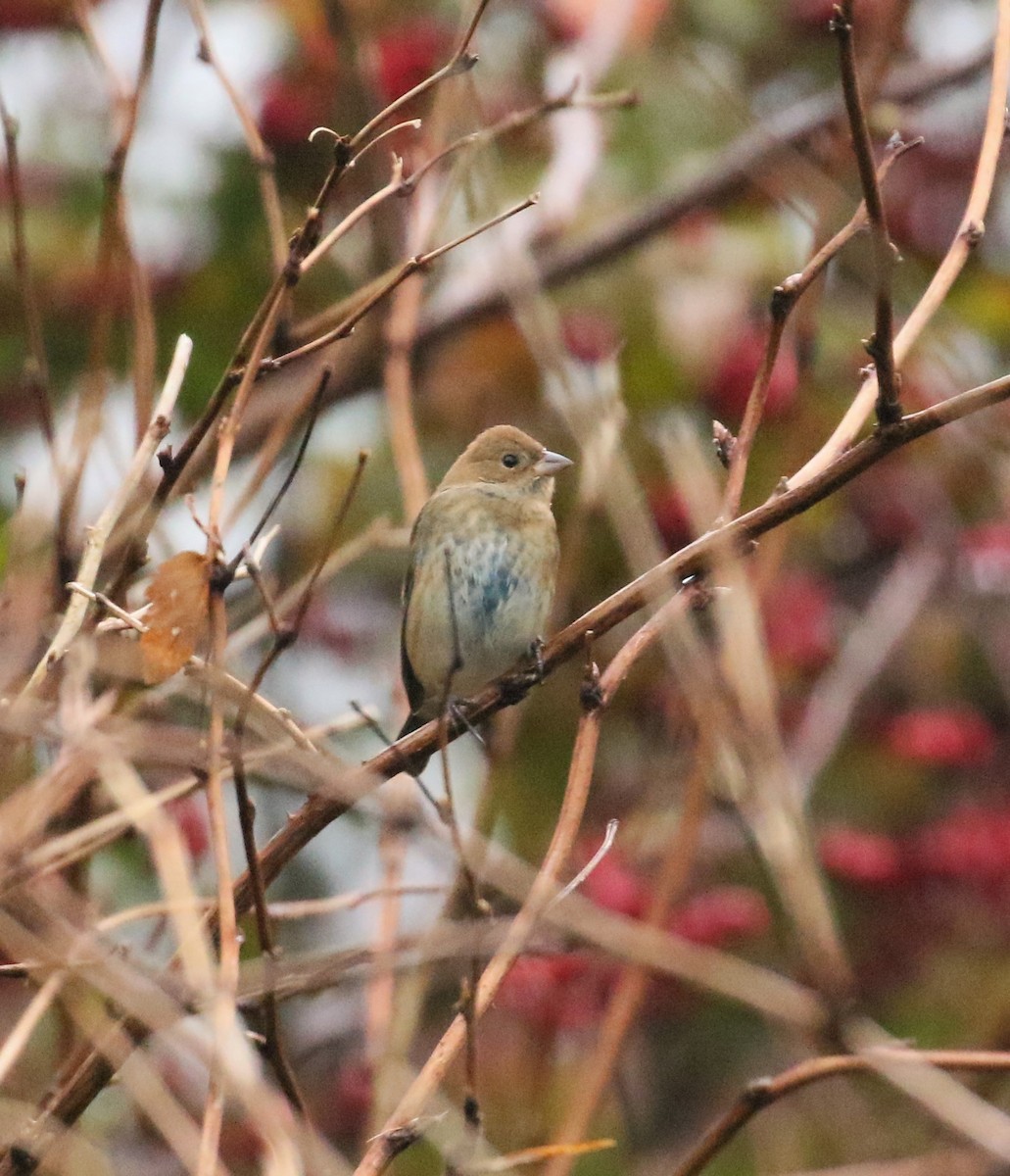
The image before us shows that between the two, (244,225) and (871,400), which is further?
(244,225)

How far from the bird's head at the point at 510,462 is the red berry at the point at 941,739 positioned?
1.27 m

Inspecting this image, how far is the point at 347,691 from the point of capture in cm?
582

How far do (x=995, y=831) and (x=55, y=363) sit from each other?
→ 282cm

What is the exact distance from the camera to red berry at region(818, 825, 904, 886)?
4.84 meters

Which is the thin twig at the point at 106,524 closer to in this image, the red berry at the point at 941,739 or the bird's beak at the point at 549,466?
the bird's beak at the point at 549,466

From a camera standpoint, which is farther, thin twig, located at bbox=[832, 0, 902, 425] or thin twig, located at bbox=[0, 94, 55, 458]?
thin twig, located at bbox=[0, 94, 55, 458]

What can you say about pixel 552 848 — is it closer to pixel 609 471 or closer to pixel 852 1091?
pixel 609 471

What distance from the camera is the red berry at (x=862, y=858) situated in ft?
15.9

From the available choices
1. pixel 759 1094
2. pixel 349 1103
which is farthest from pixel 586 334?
pixel 759 1094

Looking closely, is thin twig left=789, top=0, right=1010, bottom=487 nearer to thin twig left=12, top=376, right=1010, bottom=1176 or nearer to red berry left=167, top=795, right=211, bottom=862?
thin twig left=12, top=376, right=1010, bottom=1176

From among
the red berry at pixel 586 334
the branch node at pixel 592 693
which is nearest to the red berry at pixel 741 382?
the red berry at pixel 586 334

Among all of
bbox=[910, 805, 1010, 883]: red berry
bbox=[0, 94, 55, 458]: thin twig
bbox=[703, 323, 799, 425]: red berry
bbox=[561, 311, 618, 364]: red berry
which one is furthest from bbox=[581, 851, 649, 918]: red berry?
bbox=[0, 94, 55, 458]: thin twig

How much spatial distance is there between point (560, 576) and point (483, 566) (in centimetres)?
95

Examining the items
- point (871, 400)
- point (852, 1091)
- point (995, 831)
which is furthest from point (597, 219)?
point (871, 400)
